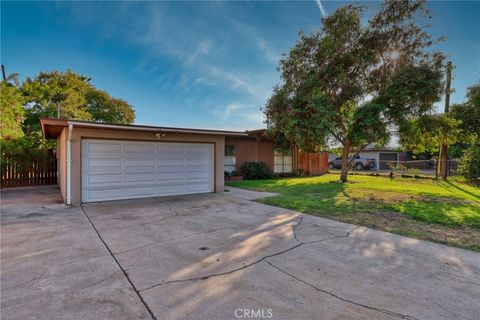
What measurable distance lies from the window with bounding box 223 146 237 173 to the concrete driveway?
28.2 feet

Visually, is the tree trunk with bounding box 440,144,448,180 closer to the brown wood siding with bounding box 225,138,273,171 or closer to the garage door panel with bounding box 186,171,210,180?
the brown wood siding with bounding box 225,138,273,171

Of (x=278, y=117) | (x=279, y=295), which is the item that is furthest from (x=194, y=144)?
(x=279, y=295)

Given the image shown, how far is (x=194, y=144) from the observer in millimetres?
8625

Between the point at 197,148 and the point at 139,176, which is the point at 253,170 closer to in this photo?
Answer: the point at 197,148

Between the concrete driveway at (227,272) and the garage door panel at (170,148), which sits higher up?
the garage door panel at (170,148)

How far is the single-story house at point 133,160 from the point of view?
661 cm

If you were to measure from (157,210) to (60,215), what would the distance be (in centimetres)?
217

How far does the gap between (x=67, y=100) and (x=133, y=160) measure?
1218 cm

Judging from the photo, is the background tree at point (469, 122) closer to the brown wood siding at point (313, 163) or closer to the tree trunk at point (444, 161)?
the tree trunk at point (444, 161)

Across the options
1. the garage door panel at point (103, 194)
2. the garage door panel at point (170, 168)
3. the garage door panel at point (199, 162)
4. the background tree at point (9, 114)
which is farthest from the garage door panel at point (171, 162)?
the background tree at point (9, 114)

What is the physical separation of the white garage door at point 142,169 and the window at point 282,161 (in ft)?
24.1

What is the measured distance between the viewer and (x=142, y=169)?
7703mm

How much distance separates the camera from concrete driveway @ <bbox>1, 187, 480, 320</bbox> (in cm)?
214

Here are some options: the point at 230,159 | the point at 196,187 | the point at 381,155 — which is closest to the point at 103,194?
the point at 196,187
